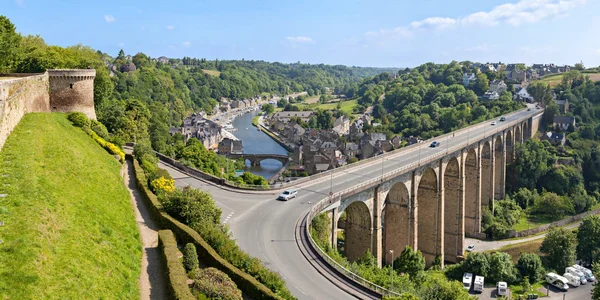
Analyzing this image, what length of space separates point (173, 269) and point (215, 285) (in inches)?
71.7

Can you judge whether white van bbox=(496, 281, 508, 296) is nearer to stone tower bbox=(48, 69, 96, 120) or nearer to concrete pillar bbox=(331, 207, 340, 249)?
concrete pillar bbox=(331, 207, 340, 249)

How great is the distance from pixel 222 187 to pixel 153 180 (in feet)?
22.7

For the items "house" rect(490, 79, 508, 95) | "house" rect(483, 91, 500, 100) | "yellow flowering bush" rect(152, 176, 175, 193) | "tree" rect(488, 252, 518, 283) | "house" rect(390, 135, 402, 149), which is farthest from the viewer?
"house" rect(490, 79, 508, 95)

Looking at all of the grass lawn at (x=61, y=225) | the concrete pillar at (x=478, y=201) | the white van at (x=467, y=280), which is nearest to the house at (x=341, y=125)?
the concrete pillar at (x=478, y=201)

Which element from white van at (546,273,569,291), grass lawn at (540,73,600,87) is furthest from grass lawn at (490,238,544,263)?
grass lawn at (540,73,600,87)

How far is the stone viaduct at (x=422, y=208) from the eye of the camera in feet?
121

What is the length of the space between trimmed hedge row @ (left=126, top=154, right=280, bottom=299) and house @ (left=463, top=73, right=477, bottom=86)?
146m

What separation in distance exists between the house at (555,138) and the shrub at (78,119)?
82101mm

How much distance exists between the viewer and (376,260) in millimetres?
36500

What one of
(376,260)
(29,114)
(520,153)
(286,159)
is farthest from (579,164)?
(29,114)

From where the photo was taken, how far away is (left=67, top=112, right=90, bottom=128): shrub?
38.0m

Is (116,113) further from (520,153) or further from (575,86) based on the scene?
(575,86)

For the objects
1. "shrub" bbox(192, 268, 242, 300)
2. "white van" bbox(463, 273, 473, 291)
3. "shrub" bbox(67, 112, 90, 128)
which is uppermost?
"shrub" bbox(67, 112, 90, 128)

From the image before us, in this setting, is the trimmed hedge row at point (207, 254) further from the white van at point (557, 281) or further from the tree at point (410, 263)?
the white van at point (557, 281)
